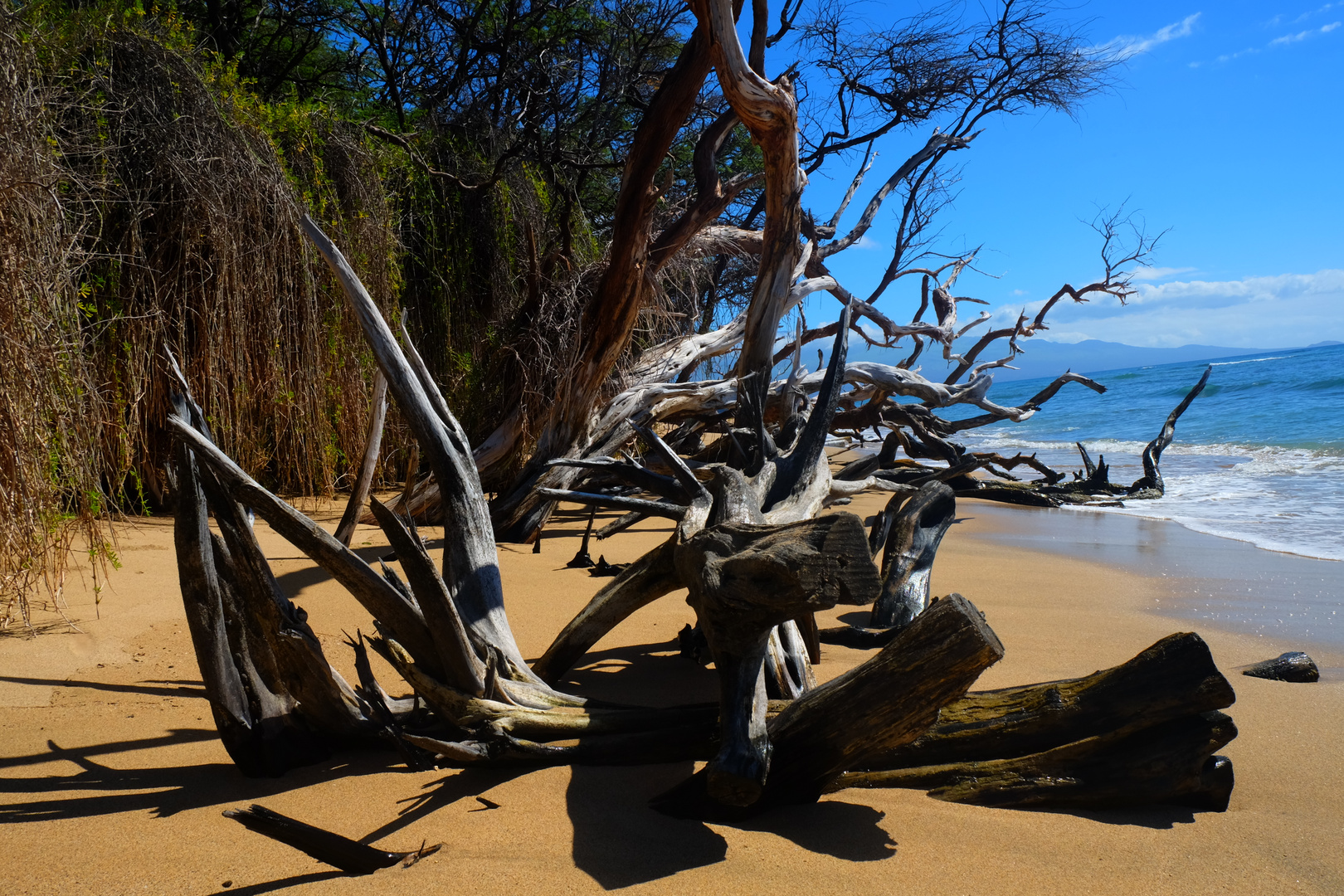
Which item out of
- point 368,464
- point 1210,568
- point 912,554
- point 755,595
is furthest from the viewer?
point 1210,568

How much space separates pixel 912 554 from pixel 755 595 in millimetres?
2684

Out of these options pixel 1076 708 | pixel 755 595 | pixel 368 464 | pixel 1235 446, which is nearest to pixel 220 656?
pixel 755 595

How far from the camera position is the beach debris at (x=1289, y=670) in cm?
317

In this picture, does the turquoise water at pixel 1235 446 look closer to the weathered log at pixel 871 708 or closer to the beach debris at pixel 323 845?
the weathered log at pixel 871 708

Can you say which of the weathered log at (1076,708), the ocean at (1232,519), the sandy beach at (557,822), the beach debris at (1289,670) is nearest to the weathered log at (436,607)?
the sandy beach at (557,822)

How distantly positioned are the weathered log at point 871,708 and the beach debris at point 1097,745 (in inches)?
7.9

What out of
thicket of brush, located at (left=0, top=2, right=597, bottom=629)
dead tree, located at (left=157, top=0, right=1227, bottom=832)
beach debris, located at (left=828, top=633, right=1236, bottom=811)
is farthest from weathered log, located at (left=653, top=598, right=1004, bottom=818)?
thicket of brush, located at (left=0, top=2, right=597, bottom=629)

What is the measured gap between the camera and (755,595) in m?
1.81

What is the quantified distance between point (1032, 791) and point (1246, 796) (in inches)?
27.3

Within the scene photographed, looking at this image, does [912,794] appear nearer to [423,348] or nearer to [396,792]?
[396,792]

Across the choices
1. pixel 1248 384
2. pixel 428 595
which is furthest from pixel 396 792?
pixel 1248 384

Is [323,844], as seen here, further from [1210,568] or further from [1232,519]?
[1232,519]

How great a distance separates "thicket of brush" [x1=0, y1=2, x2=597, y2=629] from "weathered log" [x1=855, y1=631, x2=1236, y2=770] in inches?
131

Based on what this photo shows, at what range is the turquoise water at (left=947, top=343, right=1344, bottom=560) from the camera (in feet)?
25.8
